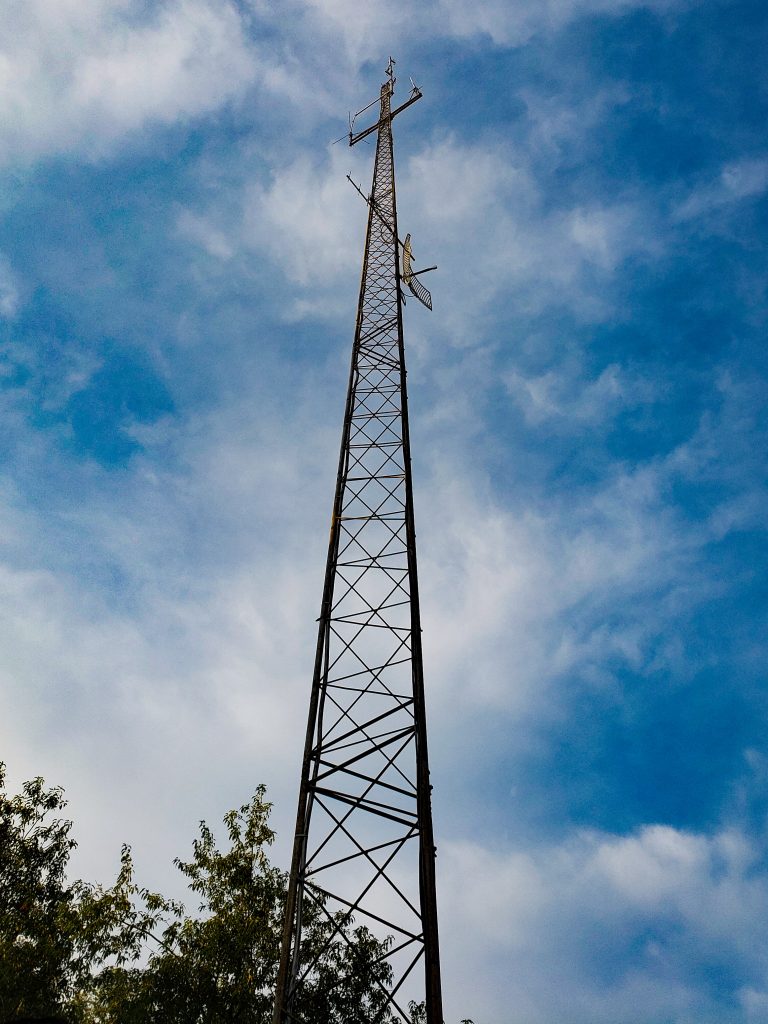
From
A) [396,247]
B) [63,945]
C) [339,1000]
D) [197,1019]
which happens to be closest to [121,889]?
[63,945]

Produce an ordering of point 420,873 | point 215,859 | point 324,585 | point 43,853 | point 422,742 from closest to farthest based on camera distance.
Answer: point 420,873, point 422,742, point 324,585, point 215,859, point 43,853

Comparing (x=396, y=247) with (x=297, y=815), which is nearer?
(x=297, y=815)

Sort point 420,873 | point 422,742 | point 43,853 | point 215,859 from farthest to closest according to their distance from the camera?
point 43,853, point 215,859, point 422,742, point 420,873

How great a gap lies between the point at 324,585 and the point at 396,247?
33.4 feet

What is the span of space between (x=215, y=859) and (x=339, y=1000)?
376 centimetres

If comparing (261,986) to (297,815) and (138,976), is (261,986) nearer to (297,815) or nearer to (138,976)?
(138,976)

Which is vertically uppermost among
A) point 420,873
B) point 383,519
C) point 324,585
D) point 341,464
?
point 341,464

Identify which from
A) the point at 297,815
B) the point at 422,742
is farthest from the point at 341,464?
the point at 297,815

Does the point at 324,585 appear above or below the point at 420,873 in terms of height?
above

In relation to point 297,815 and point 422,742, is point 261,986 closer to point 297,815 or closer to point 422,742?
point 297,815

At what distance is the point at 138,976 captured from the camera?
12180 mm

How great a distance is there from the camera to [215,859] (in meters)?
13.7

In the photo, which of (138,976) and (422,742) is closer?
(422,742)

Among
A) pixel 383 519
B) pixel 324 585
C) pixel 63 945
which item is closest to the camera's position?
pixel 324 585
